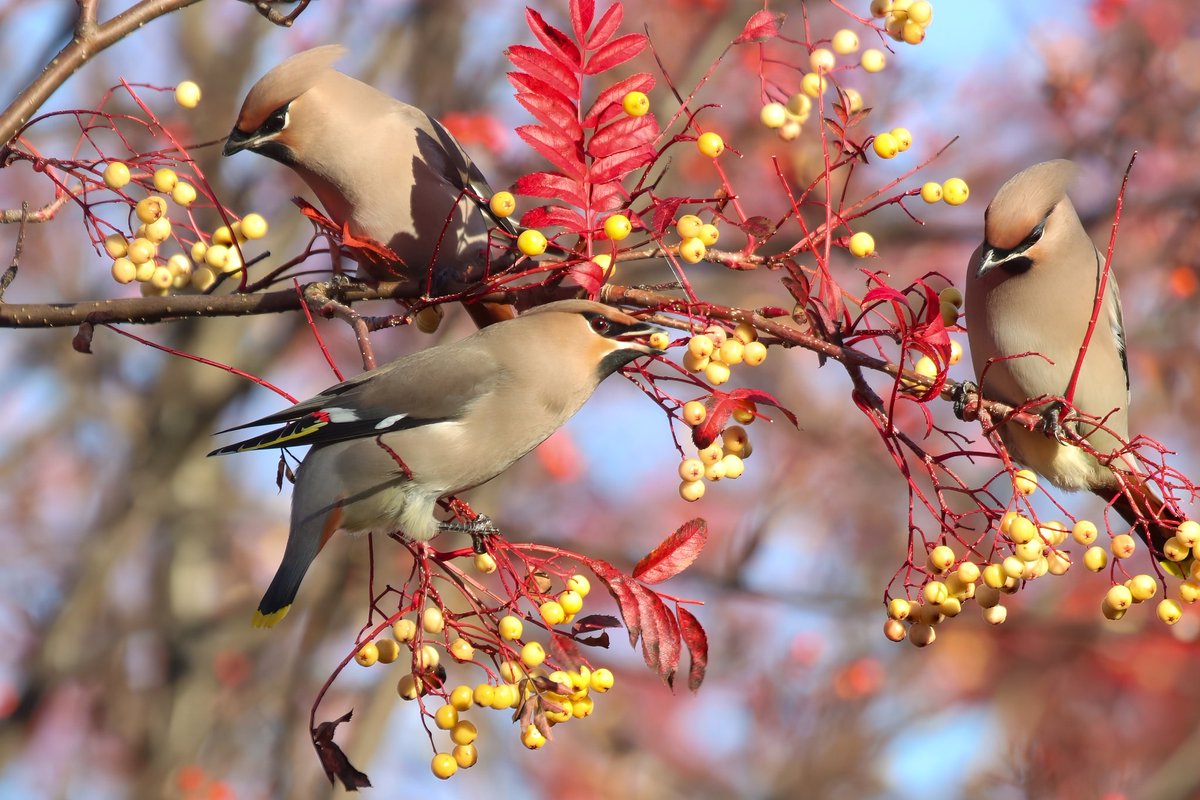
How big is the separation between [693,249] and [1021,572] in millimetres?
846

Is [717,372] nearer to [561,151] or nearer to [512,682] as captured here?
[561,151]

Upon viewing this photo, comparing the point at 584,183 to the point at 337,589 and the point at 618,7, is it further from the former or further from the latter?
the point at 337,589

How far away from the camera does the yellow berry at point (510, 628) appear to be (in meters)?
2.44

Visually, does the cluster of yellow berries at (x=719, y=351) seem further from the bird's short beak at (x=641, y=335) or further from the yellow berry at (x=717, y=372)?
the bird's short beak at (x=641, y=335)

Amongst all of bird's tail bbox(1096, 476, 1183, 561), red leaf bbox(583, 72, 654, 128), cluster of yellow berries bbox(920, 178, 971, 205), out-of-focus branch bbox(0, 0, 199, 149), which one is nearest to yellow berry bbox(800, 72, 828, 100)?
cluster of yellow berries bbox(920, 178, 971, 205)

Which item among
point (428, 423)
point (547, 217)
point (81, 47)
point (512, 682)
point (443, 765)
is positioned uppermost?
point (81, 47)

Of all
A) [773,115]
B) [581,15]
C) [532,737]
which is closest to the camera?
[532,737]

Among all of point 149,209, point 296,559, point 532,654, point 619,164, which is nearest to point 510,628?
point 532,654

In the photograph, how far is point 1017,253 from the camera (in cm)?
357

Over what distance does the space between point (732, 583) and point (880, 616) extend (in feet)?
6.06

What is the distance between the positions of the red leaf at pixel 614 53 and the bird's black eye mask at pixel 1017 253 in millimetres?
1394

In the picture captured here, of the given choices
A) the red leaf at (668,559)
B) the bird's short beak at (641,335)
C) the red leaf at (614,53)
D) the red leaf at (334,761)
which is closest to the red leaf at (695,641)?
the red leaf at (668,559)

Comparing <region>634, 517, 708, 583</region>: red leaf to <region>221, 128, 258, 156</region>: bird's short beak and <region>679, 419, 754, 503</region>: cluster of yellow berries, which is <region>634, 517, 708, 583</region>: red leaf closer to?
<region>679, 419, 754, 503</region>: cluster of yellow berries

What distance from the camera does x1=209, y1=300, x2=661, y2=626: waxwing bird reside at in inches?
113
